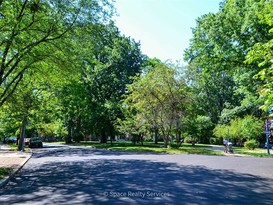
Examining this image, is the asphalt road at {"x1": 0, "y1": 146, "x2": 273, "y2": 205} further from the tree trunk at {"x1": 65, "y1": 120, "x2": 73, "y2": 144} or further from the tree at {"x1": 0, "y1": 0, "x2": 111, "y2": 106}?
the tree trunk at {"x1": 65, "y1": 120, "x2": 73, "y2": 144}

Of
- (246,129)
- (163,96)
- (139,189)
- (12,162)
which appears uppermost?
(163,96)

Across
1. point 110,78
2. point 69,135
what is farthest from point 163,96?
point 69,135

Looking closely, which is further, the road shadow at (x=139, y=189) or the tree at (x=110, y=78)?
the tree at (x=110, y=78)

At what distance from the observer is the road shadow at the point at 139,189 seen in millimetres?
6418

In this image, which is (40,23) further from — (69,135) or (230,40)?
(69,135)

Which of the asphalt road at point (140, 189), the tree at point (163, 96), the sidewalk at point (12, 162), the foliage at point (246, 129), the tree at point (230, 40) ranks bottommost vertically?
the sidewalk at point (12, 162)

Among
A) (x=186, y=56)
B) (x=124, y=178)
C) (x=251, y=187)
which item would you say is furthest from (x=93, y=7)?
(x=186, y=56)

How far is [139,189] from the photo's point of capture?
24.7 feet

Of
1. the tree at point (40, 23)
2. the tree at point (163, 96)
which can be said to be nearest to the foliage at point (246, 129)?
Answer: the tree at point (163, 96)

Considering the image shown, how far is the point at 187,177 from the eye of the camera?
9.52 meters

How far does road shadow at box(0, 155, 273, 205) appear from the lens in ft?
21.1

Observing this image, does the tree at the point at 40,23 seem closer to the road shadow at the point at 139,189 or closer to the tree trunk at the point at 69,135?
the road shadow at the point at 139,189

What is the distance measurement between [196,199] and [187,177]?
3.18 m

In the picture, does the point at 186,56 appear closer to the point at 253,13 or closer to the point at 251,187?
the point at 253,13
